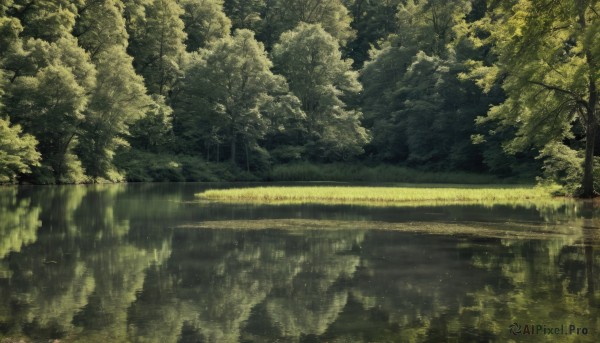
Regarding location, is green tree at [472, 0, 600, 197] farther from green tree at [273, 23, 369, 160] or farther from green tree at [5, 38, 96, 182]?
green tree at [273, 23, 369, 160]

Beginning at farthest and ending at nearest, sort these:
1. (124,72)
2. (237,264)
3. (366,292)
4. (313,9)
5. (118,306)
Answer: (313,9) → (124,72) → (237,264) → (366,292) → (118,306)

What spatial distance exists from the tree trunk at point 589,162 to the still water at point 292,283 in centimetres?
1815

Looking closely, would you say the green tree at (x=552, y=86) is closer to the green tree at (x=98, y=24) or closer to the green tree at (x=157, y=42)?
the green tree at (x=98, y=24)

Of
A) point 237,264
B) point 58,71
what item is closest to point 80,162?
point 58,71

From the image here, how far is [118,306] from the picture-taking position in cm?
1211

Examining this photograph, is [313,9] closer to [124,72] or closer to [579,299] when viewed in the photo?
[124,72]

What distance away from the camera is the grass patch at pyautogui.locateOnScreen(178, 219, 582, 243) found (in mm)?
23719

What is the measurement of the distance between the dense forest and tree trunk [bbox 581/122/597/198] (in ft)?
27.7

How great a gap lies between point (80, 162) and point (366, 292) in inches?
2310

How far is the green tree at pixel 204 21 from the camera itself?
9644 centimetres

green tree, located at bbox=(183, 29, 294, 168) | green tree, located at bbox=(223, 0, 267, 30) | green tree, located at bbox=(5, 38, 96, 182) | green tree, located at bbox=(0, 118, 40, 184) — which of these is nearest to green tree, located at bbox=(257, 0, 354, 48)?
green tree, located at bbox=(223, 0, 267, 30)

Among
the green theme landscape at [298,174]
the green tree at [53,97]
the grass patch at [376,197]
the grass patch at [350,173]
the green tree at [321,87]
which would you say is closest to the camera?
the green theme landscape at [298,174]

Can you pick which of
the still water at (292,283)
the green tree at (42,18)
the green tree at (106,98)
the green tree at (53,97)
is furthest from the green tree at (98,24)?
the still water at (292,283)

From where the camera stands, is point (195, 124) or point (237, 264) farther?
point (195, 124)
